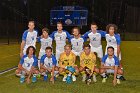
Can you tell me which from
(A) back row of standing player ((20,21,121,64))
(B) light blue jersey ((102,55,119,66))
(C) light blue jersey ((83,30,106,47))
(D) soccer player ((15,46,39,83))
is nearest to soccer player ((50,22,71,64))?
(A) back row of standing player ((20,21,121,64))

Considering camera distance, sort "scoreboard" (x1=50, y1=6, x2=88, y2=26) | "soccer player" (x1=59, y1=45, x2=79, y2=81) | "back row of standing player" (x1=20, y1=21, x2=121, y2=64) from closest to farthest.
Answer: "soccer player" (x1=59, y1=45, x2=79, y2=81) → "back row of standing player" (x1=20, y1=21, x2=121, y2=64) → "scoreboard" (x1=50, y1=6, x2=88, y2=26)

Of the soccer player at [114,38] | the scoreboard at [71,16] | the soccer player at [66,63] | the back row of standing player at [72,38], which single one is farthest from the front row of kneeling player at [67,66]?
the scoreboard at [71,16]

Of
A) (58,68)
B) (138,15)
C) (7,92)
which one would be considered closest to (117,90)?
(58,68)

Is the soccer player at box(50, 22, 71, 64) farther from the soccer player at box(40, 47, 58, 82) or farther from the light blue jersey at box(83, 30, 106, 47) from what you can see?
the soccer player at box(40, 47, 58, 82)

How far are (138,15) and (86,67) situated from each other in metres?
31.9

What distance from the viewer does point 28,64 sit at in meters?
10.2

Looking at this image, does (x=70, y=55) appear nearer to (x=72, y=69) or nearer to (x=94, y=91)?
(x=72, y=69)

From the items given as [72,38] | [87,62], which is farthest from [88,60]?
[72,38]

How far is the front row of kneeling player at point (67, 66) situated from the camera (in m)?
10.0

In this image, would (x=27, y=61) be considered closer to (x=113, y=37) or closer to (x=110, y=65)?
(x=110, y=65)

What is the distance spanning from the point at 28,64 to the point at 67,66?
1170mm

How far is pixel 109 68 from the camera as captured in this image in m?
10.1

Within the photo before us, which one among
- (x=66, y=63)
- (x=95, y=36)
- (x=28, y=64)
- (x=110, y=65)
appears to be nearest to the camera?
(x=110, y=65)

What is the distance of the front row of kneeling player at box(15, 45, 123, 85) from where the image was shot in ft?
33.0
